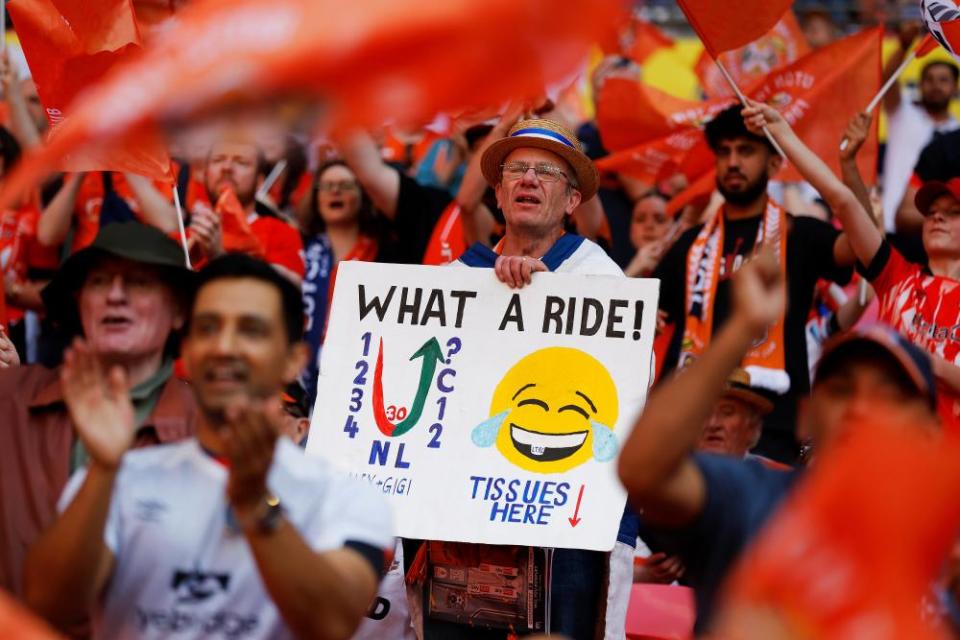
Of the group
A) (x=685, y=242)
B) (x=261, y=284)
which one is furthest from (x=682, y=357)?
(x=261, y=284)

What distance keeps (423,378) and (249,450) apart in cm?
230

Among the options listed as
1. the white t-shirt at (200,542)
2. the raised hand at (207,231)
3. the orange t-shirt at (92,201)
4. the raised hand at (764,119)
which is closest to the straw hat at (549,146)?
the raised hand at (764,119)

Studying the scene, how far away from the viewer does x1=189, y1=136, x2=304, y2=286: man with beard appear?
687 centimetres

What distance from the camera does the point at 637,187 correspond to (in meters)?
8.83

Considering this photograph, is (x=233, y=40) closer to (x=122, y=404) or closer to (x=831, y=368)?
(x=122, y=404)

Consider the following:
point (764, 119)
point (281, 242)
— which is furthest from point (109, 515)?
point (281, 242)

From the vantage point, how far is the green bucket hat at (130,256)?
428cm

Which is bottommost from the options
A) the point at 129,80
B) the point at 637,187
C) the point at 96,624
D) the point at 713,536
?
the point at 96,624

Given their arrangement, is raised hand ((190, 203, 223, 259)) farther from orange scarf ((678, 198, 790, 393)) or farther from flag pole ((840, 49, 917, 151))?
flag pole ((840, 49, 917, 151))

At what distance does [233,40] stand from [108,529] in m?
1.29

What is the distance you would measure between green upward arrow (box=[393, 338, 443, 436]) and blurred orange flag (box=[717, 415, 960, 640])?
2559 mm

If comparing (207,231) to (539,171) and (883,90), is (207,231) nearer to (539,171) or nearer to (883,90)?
(539,171)

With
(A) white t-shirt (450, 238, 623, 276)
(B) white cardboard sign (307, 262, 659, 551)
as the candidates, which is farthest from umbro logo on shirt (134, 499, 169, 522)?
(A) white t-shirt (450, 238, 623, 276)

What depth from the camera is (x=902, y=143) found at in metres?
9.31
